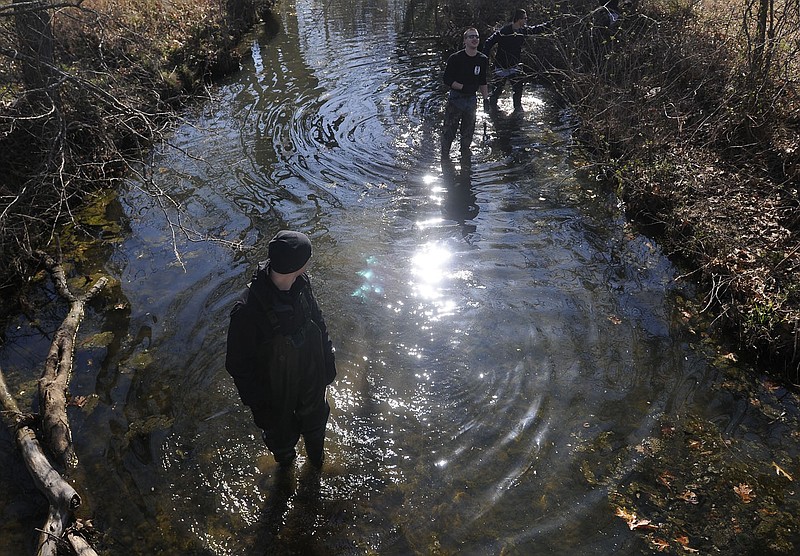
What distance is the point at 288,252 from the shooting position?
3422 millimetres

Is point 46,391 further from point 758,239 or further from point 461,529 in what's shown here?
point 758,239

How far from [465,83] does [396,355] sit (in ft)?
19.1

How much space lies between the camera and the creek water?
460 centimetres

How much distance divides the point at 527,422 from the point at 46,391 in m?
5.07

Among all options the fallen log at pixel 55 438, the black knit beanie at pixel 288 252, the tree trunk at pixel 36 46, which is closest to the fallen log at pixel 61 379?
the fallen log at pixel 55 438

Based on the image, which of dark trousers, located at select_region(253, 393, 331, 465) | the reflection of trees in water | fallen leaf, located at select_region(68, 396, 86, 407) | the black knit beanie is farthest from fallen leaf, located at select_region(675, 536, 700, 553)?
fallen leaf, located at select_region(68, 396, 86, 407)

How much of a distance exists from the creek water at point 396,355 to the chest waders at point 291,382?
0.68 metres

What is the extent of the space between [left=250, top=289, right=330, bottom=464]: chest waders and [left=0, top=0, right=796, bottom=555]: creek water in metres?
0.68

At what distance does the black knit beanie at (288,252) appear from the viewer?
3416 millimetres

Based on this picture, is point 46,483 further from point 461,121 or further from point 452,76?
point 461,121

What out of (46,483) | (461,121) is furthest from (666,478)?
(461,121)

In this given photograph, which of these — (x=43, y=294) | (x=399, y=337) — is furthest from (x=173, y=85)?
(x=399, y=337)

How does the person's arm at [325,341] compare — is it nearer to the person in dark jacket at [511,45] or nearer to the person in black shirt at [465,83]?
the person in black shirt at [465,83]

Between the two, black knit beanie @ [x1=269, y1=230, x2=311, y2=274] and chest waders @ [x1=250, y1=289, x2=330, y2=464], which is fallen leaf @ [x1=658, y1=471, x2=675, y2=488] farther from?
black knit beanie @ [x1=269, y1=230, x2=311, y2=274]
